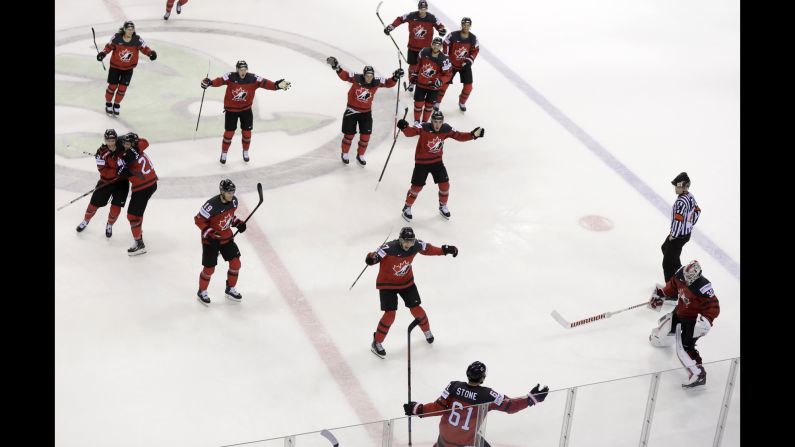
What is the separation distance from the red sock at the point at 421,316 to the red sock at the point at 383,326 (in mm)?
174

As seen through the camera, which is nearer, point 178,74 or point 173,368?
point 173,368

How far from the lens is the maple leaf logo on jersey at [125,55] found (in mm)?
12055

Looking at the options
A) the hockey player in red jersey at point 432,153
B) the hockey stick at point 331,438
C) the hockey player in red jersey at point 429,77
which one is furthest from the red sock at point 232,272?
the hockey player in red jersey at point 429,77

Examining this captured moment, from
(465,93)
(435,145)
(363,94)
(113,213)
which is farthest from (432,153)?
(113,213)

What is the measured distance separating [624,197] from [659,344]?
9.31ft

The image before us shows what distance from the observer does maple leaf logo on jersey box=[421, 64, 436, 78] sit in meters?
12.1

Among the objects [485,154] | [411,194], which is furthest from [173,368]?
[485,154]

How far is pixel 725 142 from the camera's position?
1305 centimetres

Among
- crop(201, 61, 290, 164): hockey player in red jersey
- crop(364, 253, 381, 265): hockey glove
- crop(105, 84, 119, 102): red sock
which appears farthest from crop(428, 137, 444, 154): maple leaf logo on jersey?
crop(105, 84, 119, 102): red sock

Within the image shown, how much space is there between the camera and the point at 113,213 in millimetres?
9695

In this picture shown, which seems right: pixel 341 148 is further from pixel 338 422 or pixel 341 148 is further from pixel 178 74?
pixel 338 422

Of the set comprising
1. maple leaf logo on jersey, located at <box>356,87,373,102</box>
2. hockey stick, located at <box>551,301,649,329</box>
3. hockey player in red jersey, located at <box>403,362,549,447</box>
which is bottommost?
hockey stick, located at <box>551,301,649,329</box>

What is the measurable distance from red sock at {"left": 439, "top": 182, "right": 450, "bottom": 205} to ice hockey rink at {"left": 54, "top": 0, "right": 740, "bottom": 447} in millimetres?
252

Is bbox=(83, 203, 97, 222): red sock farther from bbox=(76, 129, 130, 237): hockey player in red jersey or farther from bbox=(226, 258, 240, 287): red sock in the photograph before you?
bbox=(226, 258, 240, 287): red sock
